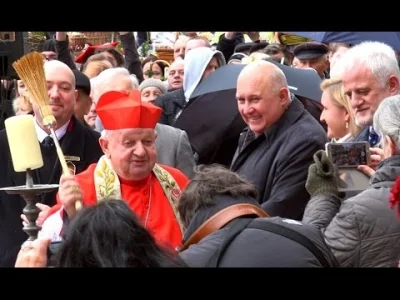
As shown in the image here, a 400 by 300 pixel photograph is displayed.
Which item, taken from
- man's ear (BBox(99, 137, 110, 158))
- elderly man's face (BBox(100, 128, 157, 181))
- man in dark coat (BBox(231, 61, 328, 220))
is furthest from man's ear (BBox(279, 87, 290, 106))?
man's ear (BBox(99, 137, 110, 158))

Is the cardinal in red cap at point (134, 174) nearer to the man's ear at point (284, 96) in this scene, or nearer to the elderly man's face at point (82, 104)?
the man's ear at point (284, 96)

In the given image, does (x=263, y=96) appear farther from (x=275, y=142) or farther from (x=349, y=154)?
(x=349, y=154)

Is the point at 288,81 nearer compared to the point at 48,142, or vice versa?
the point at 48,142

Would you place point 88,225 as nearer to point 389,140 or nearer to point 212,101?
point 389,140

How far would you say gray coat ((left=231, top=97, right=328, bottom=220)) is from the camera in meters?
4.40

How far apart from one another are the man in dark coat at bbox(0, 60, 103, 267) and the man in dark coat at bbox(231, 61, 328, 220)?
2.56 ft

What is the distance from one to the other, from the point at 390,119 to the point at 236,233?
38.2 inches

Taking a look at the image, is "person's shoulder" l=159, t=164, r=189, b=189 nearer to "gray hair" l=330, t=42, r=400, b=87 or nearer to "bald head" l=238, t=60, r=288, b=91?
"bald head" l=238, t=60, r=288, b=91

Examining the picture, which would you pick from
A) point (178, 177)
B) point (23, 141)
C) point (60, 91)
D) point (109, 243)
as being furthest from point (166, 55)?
point (109, 243)

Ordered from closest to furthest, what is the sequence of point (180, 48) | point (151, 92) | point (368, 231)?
point (368, 231) < point (151, 92) < point (180, 48)

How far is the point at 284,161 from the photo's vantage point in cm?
448
